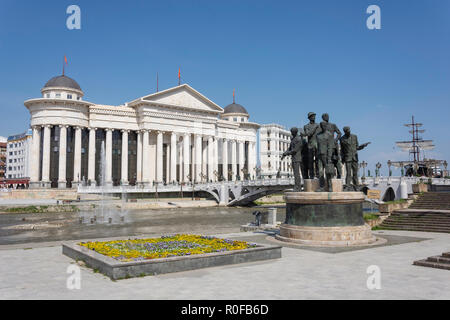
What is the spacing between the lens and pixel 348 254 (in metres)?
15.5

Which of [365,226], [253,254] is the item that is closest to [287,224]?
[365,226]

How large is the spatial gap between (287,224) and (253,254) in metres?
5.72

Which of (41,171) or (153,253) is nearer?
(153,253)

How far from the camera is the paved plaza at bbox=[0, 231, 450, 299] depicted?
951 cm

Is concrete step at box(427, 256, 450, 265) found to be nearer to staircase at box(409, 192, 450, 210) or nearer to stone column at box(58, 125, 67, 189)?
staircase at box(409, 192, 450, 210)

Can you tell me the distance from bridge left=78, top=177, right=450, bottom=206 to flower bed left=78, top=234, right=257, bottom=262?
38.5m

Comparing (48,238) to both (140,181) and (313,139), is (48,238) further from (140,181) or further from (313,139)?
(140,181)

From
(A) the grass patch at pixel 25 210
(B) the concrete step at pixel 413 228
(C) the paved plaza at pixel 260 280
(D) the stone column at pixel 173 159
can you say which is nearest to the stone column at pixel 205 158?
(D) the stone column at pixel 173 159

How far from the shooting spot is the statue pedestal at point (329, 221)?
17.7 meters

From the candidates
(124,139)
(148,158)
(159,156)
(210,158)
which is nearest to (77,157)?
(124,139)

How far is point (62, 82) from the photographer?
7688 cm
